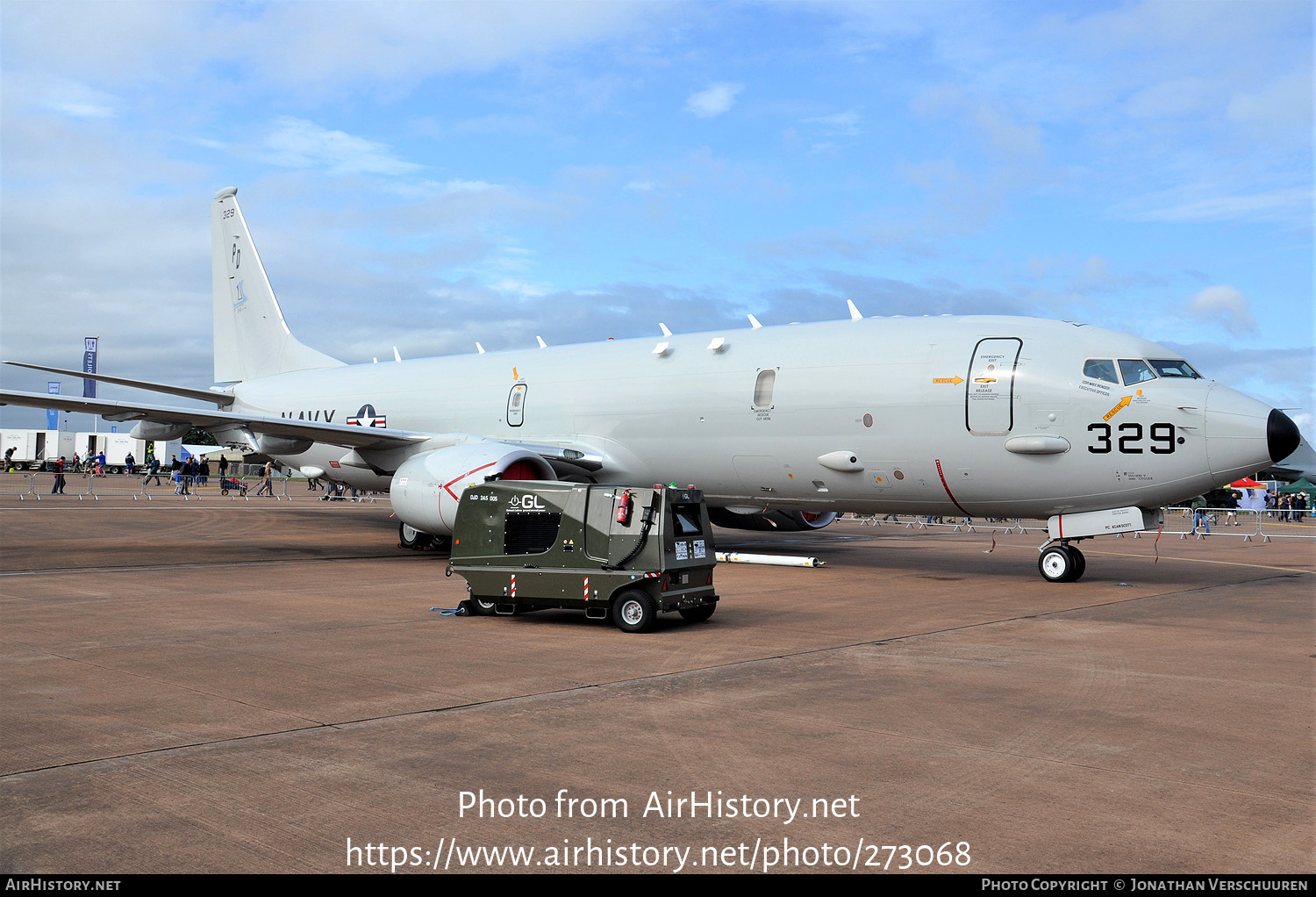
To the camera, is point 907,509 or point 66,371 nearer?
point 907,509

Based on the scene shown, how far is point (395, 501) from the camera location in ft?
57.8

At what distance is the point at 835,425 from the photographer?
1617 cm

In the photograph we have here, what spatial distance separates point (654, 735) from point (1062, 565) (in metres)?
11.2

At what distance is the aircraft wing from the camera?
17.4 metres

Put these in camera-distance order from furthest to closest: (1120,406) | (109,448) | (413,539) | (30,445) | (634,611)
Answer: (109,448) → (30,445) → (413,539) → (1120,406) → (634,611)

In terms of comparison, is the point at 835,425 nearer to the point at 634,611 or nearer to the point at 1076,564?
A: the point at 1076,564

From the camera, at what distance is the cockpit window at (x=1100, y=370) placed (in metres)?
14.5

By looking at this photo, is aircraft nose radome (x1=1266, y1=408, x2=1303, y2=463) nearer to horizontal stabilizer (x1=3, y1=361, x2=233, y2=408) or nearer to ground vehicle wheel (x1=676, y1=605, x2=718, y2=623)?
ground vehicle wheel (x1=676, y1=605, x2=718, y2=623)

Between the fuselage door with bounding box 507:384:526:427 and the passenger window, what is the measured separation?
5.60m

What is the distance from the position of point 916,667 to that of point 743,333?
34.7ft

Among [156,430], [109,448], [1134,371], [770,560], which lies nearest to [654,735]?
[1134,371]

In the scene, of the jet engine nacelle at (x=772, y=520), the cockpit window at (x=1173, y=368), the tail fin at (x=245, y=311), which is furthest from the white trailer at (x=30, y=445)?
the cockpit window at (x=1173, y=368)

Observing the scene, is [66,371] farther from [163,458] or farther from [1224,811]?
[163,458]
